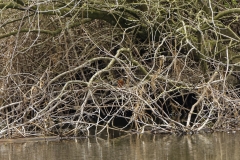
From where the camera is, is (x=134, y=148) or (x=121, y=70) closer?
(x=134, y=148)

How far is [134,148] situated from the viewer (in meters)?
7.16

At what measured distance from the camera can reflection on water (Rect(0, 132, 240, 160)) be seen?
21.5ft

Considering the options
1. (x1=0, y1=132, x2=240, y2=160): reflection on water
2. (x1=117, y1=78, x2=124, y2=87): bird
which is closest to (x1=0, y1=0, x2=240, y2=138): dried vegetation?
(x1=117, y1=78, x2=124, y2=87): bird

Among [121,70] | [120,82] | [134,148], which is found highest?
[121,70]

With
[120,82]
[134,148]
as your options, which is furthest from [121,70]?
[134,148]

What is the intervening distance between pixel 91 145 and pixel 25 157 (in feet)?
3.35

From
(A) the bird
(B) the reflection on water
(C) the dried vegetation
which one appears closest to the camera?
(B) the reflection on water

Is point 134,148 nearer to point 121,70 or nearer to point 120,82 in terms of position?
point 120,82

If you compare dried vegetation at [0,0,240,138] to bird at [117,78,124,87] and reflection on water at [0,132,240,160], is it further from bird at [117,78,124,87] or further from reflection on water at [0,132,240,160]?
reflection on water at [0,132,240,160]

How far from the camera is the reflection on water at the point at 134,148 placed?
258 inches

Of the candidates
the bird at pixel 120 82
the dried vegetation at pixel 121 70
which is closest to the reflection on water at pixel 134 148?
the dried vegetation at pixel 121 70

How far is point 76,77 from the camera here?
10.4m

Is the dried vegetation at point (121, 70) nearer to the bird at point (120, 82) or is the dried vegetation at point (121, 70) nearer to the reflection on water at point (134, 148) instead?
the bird at point (120, 82)

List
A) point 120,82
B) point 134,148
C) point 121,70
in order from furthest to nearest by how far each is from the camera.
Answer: point 121,70
point 120,82
point 134,148
